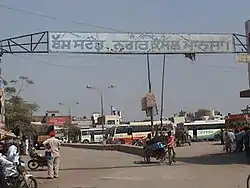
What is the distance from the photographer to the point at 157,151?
27609 millimetres

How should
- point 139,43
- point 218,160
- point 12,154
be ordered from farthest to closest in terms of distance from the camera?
point 218,160 → point 139,43 → point 12,154

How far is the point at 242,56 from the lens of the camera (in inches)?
1004

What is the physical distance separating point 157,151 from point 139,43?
6.13m

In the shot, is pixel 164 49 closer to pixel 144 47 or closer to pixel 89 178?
pixel 144 47

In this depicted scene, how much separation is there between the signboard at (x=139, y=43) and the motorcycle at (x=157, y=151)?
204 inches

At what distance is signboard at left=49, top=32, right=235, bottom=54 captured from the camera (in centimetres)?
2380

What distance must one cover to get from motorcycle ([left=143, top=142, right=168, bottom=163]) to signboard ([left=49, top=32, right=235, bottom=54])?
17.0 ft

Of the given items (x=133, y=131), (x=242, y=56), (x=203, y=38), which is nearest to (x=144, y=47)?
(x=203, y=38)

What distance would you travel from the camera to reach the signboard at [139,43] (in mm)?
23797

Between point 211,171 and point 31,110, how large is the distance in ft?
188

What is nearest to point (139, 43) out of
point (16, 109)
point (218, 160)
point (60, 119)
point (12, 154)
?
point (218, 160)

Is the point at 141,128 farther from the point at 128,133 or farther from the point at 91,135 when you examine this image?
the point at 91,135

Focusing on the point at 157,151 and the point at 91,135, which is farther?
the point at 91,135

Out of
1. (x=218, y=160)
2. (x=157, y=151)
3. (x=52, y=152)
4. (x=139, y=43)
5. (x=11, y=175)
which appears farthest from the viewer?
(x=218, y=160)
